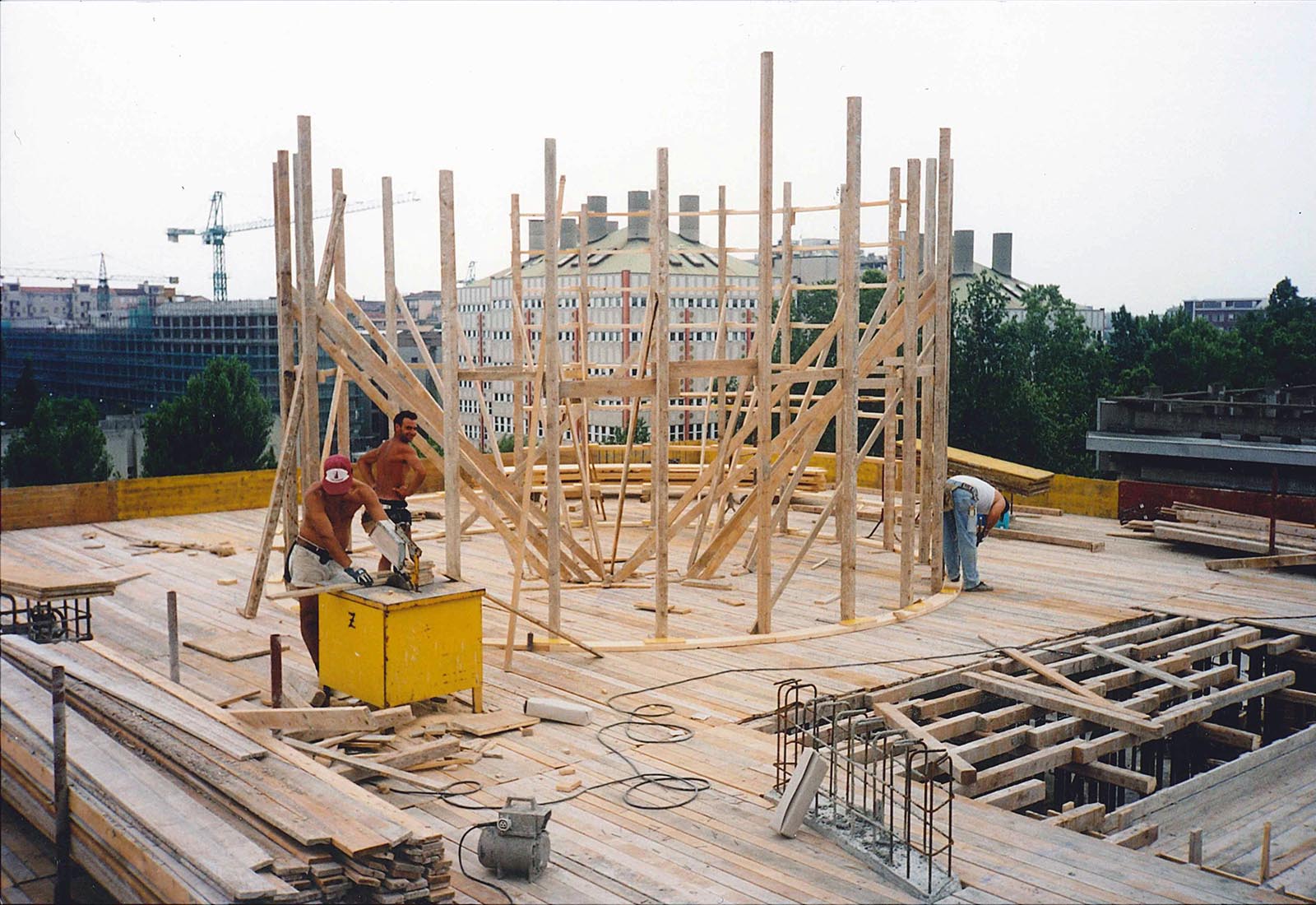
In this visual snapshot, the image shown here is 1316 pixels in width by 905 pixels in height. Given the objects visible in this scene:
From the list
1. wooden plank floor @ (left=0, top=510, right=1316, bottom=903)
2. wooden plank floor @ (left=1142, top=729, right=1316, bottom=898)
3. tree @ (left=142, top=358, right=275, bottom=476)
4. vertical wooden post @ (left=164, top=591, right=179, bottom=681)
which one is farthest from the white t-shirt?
tree @ (left=142, top=358, right=275, bottom=476)

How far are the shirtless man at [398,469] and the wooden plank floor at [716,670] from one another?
1.45 metres

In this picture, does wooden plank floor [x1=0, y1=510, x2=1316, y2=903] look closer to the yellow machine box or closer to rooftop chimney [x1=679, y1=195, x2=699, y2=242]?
the yellow machine box

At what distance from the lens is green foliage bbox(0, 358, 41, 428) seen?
1144 centimetres

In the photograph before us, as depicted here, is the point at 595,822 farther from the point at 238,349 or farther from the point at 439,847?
the point at 238,349

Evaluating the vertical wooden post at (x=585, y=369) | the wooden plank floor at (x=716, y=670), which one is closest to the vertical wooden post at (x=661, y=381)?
the wooden plank floor at (x=716, y=670)

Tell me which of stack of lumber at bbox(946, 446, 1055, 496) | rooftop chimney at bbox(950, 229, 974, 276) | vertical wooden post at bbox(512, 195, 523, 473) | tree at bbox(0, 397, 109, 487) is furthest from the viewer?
rooftop chimney at bbox(950, 229, 974, 276)

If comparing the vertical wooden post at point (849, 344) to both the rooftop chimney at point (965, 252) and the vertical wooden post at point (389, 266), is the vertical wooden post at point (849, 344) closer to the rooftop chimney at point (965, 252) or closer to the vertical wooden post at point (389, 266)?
the vertical wooden post at point (389, 266)

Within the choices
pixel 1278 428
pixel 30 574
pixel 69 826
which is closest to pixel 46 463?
pixel 30 574

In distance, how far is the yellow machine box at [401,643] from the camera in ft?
26.9

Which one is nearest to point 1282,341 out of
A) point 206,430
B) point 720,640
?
point 206,430

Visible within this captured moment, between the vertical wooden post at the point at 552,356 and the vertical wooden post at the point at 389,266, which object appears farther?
the vertical wooden post at the point at 389,266

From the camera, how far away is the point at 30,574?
1051 cm

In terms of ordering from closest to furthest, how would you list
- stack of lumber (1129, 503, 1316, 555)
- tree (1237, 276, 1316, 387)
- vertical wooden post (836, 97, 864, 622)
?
1. vertical wooden post (836, 97, 864, 622)
2. stack of lumber (1129, 503, 1316, 555)
3. tree (1237, 276, 1316, 387)

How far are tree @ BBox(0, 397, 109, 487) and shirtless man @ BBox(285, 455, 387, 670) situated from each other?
12251mm
